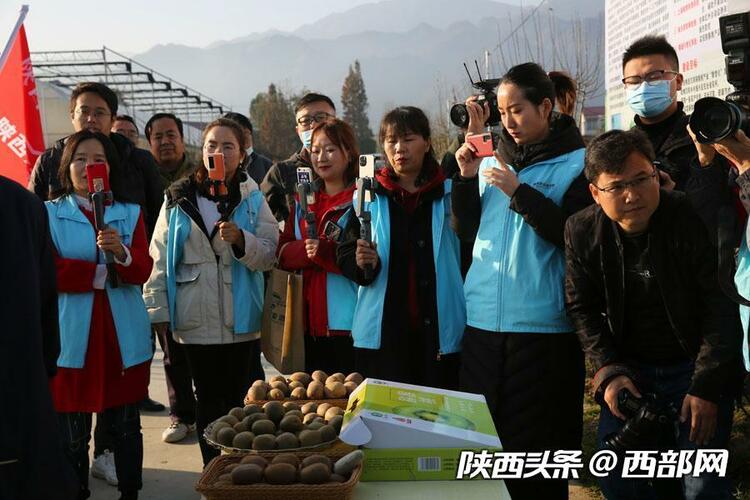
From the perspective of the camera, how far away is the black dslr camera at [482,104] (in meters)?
3.55

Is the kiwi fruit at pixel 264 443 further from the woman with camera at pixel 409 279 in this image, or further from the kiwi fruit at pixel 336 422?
the woman with camera at pixel 409 279

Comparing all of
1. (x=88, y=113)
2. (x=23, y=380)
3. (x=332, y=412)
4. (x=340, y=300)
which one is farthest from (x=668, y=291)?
(x=88, y=113)

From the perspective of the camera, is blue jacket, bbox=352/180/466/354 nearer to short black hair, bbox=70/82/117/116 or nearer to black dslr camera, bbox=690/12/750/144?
black dslr camera, bbox=690/12/750/144

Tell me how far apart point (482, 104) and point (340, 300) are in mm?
1231

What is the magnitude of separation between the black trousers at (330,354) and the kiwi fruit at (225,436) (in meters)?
1.69

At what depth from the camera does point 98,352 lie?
3764mm

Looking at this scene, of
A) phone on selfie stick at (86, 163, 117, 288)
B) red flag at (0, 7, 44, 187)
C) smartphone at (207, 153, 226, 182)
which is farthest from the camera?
red flag at (0, 7, 44, 187)

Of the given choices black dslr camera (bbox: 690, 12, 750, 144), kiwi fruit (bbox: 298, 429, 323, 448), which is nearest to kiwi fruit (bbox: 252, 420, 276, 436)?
kiwi fruit (bbox: 298, 429, 323, 448)

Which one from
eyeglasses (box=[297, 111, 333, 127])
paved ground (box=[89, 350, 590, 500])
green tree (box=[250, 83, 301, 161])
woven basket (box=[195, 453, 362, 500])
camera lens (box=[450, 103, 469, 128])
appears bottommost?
paved ground (box=[89, 350, 590, 500])

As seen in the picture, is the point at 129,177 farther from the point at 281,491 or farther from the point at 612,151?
the point at 281,491

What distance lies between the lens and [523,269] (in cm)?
319

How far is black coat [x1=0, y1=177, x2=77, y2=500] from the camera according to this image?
2.29 metres

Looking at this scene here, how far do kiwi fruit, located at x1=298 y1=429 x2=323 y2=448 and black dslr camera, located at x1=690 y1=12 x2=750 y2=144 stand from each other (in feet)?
5.21

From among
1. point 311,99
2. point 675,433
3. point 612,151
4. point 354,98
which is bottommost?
point 675,433
